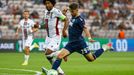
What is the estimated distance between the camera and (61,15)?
17219mm

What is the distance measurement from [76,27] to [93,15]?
1091 inches

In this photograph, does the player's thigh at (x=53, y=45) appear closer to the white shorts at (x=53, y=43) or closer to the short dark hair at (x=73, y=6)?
the white shorts at (x=53, y=43)

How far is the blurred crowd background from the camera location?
40625 mm

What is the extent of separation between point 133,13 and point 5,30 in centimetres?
1222

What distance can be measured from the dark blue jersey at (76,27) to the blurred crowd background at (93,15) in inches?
913

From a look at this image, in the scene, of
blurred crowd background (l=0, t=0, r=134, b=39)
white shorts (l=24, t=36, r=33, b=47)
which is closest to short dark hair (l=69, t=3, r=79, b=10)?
white shorts (l=24, t=36, r=33, b=47)

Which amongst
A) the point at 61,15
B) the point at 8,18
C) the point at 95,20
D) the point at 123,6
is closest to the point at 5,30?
the point at 8,18

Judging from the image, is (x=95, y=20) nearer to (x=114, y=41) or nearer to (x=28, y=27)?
(x=114, y=41)

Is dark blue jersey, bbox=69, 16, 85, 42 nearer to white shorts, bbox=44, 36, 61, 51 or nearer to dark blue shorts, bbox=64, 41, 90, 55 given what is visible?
dark blue shorts, bbox=64, 41, 90, 55

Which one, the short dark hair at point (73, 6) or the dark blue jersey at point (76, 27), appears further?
the dark blue jersey at point (76, 27)

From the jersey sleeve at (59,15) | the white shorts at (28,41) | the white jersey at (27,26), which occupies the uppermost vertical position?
the jersey sleeve at (59,15)

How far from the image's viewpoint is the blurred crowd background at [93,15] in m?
40.6

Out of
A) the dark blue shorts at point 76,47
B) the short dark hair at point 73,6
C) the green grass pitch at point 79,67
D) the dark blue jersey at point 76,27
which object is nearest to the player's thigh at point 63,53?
the dark blue shorts at point 76,47

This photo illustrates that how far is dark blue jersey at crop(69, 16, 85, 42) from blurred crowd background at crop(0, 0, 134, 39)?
76.0 ft
